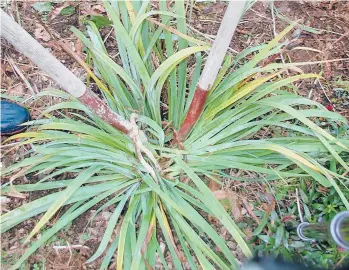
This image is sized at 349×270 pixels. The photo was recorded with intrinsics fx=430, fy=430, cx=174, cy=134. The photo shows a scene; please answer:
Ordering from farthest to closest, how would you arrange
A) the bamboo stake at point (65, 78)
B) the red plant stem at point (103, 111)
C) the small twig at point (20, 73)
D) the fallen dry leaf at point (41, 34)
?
1. the fallen dry leaf at point (41, 34)
2. the small twig at point (20, 73)
3. the red plant stem at point (103, 111)
4. the bamboo stake at point (65, 78)

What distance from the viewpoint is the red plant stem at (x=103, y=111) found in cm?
135

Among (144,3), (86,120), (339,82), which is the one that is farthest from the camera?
(339,82)

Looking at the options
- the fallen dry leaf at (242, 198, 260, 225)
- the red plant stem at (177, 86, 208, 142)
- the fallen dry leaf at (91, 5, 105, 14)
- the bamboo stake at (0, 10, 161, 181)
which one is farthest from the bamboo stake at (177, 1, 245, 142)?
the fallen dry leaf at (91, 5, 105, 14)

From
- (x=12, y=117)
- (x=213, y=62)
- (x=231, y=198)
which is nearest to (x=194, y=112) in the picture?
(x=213, y=62)

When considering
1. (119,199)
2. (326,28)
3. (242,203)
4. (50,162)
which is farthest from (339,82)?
(50,162)

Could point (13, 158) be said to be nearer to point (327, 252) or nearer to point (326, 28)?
point (327, 252)

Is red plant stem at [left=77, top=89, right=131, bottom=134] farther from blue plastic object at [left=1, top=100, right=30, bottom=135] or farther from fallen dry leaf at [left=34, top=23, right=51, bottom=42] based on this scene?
fallen dry leaf at [left=34, top=23, right=51, bottom=42]

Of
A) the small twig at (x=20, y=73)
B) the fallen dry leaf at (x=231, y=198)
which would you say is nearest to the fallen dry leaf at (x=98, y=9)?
the small twig at (x=20, y=73)

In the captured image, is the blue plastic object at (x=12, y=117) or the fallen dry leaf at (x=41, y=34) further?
the fallen dry leaf at (x=41, y=34)

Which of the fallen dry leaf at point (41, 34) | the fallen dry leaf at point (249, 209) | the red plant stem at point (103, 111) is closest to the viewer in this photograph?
the red plant stem at point (103, 111)

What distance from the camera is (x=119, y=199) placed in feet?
5.04

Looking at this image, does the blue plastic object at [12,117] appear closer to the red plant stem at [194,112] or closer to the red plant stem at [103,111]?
the red plant stem at [103,111]

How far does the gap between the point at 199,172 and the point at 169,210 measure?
20 cm

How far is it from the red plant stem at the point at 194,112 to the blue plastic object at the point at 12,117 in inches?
25.1
